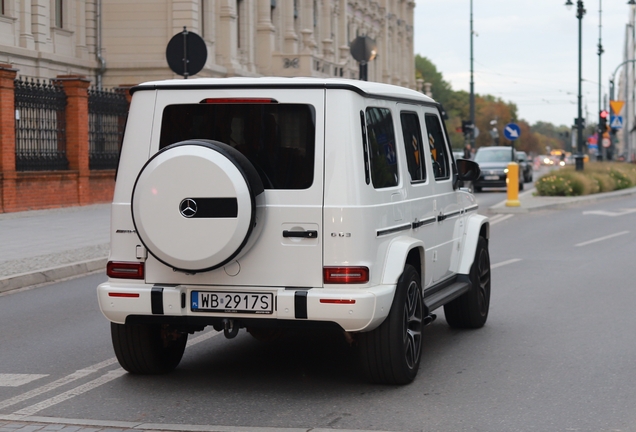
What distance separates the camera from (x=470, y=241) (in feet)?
29.2

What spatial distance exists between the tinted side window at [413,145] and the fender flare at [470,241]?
1224mm

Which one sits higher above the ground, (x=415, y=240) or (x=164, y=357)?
(x=415, y=240)

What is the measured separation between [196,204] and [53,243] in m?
11.4

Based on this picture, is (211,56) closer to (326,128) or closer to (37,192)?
(37,192)

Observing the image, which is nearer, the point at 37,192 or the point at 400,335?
the point at 400,335

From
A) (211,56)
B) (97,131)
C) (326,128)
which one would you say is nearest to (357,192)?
(326,128)

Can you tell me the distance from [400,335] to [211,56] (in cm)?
3657

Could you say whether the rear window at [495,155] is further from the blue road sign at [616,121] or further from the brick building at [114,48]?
the blue road sign at [616,121]

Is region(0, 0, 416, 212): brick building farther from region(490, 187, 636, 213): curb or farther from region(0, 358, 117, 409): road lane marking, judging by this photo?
region(0, 358, 117, 409): road lane marking

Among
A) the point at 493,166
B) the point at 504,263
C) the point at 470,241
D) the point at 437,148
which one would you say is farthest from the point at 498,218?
the point at 437,148

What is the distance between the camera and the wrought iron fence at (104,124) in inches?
1101

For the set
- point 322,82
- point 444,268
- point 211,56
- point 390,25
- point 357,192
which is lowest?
point 444,268

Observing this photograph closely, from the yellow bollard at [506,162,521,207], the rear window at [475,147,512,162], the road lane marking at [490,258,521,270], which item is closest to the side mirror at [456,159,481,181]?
the road lane marking at [490,258,521,270]

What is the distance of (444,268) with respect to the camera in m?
8.27
